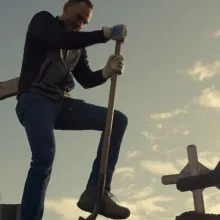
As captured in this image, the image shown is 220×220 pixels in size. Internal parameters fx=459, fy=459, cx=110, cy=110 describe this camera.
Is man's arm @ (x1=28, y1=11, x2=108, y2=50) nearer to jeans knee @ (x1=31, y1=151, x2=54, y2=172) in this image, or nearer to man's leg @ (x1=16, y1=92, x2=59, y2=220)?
man's leg @ (x1=16, y1=92, x2=59, y2=220)

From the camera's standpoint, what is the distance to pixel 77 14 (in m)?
4.38

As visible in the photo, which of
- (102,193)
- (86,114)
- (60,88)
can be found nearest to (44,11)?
(60,88)

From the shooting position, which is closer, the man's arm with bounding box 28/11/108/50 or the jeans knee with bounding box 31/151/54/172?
the jeans knee with bounding box 31/151/54/172

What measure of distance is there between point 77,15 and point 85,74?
742mm

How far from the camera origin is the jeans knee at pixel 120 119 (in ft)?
14.5

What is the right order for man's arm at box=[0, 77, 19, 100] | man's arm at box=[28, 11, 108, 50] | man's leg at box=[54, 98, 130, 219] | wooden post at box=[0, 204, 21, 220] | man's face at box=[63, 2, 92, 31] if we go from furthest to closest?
man's arm at box=[0, 77, 19, 100] → wooden post at box=[0, 204, 21, 220] → man's face at box=[63, 2, 92, 31] → man's leg at box=[54, 98, 130, 219] → man's arm at box=[28, 11, 108, 50]

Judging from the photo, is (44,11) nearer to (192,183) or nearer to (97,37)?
(97,37)

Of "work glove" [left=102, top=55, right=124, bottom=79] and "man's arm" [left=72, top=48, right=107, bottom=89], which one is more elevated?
"man's arm" [left=72, top=48, right=107, bottom=89]

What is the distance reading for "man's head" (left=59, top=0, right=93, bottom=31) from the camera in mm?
4359

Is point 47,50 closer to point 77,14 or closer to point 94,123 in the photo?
point 77,14

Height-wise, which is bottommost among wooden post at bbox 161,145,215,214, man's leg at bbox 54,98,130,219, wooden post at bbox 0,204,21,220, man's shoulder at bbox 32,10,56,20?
wooden post at bbox 0,204,21,220

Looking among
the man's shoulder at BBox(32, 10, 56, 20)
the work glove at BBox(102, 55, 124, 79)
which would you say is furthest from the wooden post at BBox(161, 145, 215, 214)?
the man's shoulder at BBox(32, 10, 56, 20)

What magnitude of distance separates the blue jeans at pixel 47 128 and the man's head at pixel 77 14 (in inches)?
28.9

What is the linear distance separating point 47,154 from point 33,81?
0.74 metres
